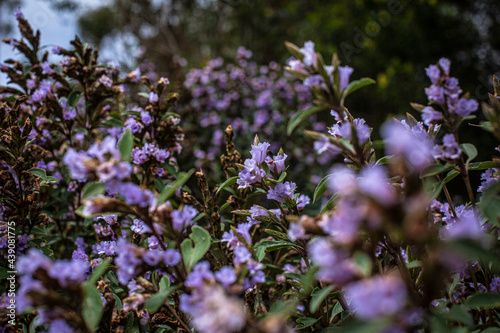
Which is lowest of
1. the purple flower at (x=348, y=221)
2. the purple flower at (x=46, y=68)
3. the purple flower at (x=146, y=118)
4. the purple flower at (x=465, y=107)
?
the purple flower at (x=348, y=221)

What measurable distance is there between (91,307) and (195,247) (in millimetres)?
270

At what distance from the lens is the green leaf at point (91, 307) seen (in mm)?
795

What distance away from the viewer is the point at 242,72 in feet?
14.8

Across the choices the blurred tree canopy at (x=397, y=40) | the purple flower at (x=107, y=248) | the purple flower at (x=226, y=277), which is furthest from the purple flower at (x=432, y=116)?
the blurred tree canopy at (x=397, y=40)

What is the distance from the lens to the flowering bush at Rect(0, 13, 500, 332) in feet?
2.17

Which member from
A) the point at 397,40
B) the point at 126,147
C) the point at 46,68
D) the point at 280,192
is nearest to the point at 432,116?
the point at 280,192

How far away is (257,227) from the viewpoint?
1.64m

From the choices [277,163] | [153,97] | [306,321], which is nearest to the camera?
[306,321]

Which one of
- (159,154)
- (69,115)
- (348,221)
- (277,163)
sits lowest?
(348,221)

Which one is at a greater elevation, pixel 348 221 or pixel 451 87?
pixel 451 87

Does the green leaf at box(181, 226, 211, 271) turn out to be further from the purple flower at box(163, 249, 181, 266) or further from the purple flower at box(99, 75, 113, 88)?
the purple flower at box(99, 75, 113, 88)

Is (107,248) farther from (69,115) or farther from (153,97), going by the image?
(69,115)

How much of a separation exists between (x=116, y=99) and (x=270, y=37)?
19.7 feet

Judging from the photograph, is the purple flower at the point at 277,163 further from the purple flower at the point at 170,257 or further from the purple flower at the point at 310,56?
the purple flower at the point at 170,257
